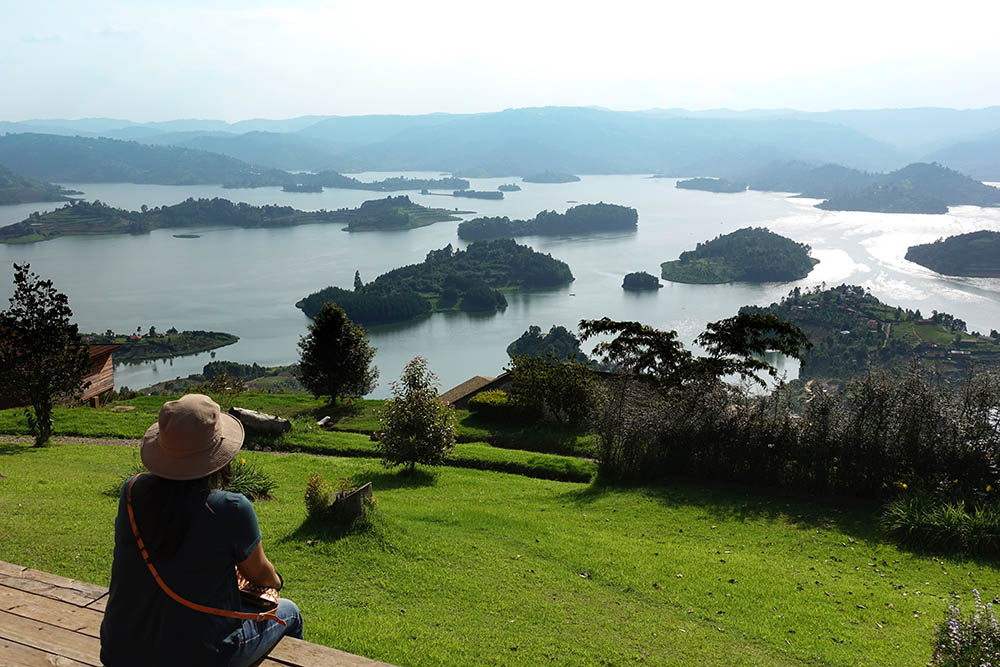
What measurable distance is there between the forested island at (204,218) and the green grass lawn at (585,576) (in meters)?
161

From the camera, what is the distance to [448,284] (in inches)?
4193

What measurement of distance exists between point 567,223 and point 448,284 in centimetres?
6602

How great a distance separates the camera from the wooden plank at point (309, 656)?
3082 mm

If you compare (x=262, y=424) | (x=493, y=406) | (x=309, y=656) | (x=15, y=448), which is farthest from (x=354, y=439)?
(x=309, y=656)

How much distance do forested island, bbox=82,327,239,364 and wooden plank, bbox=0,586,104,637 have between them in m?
77.1

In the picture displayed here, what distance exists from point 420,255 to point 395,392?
12442cm

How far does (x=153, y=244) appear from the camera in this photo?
14538cm

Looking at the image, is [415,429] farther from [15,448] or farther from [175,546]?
[175,546]

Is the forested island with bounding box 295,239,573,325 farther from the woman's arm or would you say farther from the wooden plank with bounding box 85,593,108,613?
the woman's arm

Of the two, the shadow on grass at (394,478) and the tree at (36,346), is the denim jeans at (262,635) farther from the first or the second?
the tree at (36,346)

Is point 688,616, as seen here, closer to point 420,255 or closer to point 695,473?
point 695,473

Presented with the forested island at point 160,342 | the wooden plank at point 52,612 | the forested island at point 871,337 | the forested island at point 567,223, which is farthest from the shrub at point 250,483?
the forested island at point 567,223

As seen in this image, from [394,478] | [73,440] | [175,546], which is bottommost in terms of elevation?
[73,440]

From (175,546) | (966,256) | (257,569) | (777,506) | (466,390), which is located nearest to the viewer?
(175,546)
